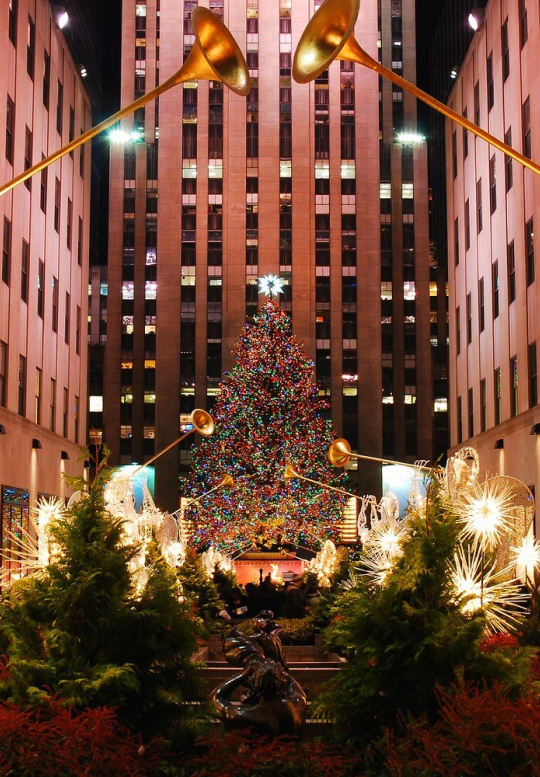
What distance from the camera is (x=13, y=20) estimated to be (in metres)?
35.5

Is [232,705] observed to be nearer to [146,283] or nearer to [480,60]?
[480,60]

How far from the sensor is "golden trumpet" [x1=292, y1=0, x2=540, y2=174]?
898 centimetres

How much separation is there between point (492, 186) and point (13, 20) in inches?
794

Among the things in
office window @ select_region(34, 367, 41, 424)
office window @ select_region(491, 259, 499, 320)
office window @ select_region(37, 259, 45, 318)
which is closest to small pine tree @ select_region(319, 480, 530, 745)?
office window @ select_region(34, 367, 41, 424)

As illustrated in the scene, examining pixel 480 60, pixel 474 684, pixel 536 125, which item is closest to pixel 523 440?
pixel 536 125

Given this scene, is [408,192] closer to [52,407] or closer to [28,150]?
[52,407]

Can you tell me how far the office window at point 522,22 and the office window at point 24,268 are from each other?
19.8 meters

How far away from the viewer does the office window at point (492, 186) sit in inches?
1626

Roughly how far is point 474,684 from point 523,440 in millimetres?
25430

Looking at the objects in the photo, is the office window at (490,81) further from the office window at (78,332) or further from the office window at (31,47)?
the office window at (78,332)

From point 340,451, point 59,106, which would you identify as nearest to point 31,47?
point 59,106

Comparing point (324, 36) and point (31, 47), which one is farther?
point (31, 47)

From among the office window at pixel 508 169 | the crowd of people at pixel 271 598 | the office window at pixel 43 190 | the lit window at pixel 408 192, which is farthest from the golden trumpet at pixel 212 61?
the lit window at pixel 408 192

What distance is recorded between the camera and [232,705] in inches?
431
